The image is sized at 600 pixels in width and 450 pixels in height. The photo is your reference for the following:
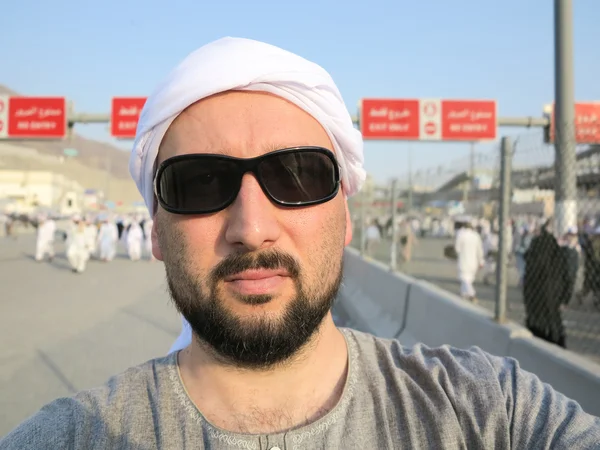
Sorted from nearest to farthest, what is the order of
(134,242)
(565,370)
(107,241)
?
(565,370) → (107,241) → (134,242)

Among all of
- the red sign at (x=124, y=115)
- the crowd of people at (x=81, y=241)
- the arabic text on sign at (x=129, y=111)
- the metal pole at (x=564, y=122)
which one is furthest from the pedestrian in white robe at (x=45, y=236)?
the metal pole at (x=564, y=122)

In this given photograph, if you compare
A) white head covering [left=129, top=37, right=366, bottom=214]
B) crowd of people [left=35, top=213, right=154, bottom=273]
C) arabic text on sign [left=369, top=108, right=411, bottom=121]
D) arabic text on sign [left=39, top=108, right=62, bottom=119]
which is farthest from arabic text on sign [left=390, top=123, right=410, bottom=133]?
white head covering [left=129, top=37, right=366, bottom=214]

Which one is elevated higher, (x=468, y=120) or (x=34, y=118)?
(x=468, y=120)

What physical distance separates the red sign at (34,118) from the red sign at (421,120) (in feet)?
32.1

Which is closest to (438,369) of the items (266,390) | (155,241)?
(266,390)

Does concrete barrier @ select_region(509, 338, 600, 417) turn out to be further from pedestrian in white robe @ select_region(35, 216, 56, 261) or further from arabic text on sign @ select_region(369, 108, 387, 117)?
pedestrian in white robe @ select_region(35, 216, 56, 261)

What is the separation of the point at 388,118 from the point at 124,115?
859 centimetres

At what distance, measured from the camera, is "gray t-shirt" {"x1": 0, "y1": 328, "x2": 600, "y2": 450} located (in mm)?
1364

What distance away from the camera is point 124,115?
16.2 meters

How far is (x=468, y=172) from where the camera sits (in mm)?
6598

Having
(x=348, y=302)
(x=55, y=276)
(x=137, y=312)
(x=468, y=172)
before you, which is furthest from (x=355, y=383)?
(x=55, y=276)

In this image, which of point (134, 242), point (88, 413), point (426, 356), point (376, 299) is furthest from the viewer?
point (134, 242)

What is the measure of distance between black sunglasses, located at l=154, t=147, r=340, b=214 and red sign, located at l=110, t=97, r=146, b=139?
15502 mm

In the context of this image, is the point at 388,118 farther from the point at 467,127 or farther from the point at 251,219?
the point at 251,219
